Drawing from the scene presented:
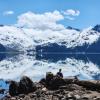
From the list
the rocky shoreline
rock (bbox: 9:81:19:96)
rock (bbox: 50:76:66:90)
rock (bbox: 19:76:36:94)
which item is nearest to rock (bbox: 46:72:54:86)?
the rocky shoreline

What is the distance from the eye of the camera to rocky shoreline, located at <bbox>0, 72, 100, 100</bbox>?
4216 centimetres

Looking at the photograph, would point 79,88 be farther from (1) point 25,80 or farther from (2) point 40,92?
(1) point 25,80

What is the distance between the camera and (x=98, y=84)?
4634 cm

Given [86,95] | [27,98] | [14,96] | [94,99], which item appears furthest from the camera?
[14,96]

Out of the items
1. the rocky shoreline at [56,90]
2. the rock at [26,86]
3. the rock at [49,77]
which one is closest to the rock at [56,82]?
the rocky shoreline at [56,90]

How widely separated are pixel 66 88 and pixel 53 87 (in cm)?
404

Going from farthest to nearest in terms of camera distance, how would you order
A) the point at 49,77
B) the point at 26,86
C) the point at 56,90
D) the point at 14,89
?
the point at 49,77
the point at 14,89
the point at 26,86
the point at 56,90

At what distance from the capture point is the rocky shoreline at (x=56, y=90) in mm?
42156

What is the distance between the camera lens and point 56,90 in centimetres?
4728

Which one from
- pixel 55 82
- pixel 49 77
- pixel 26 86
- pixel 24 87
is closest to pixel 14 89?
pixel 24 87

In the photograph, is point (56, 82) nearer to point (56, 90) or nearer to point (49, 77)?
point (49, 77)

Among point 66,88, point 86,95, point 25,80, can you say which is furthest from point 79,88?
point 25,80

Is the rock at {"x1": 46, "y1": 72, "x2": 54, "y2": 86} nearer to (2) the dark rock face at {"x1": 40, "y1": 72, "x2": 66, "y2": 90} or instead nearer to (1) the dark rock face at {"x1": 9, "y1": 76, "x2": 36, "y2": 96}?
(2) the dark rock face at {"x1": 40, "y1": 72, "x2": 66, "y2": 90}

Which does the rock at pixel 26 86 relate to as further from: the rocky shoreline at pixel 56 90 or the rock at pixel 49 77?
the rock at pixel 49 77
